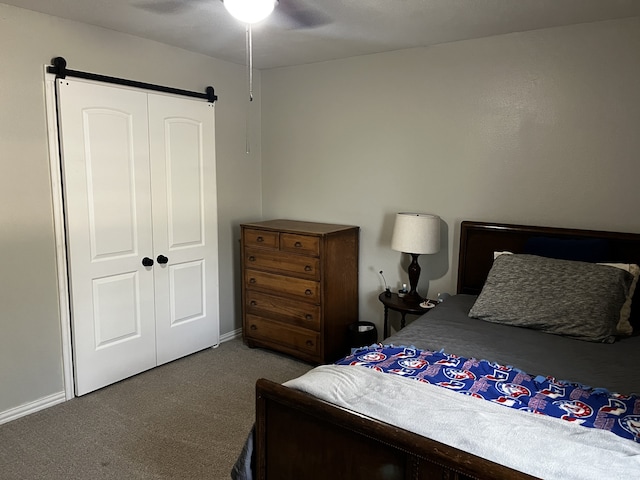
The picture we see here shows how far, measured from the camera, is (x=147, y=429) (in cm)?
270

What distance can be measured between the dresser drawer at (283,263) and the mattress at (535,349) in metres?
1.05

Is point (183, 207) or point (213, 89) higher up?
point (213, 89)

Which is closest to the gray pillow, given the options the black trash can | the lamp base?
the lamp base

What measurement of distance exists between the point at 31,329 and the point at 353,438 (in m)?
2.31

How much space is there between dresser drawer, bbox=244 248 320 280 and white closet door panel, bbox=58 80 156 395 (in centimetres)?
78

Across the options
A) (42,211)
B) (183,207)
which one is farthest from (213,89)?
(42,211)

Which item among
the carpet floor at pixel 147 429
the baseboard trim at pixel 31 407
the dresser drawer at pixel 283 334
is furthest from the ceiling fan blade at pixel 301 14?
the baseboard trim at pixel 31 407

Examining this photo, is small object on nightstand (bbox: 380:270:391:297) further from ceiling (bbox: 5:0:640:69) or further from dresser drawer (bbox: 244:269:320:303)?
ceiling (bbox: 5:0:640:69)

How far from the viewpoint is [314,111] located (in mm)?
3941

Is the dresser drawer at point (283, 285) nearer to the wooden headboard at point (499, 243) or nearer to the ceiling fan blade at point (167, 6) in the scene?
the wooden headboard at point (499, 243)

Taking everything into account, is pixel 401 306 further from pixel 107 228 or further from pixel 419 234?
pixel 107 228

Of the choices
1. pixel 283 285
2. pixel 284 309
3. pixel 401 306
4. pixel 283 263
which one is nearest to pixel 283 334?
pixel 284 309

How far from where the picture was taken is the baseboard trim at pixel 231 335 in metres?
4.11

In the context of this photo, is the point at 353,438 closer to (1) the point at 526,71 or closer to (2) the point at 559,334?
(2) the point at 559,334
